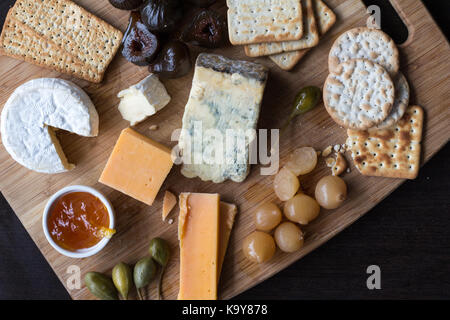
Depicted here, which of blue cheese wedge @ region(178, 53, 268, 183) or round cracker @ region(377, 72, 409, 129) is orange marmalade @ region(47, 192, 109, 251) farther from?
round cracker @ region(377, 72, 409, 129)

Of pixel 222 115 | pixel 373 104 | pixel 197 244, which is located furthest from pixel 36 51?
pixel 373 104

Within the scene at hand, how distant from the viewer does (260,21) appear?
1.97 metres

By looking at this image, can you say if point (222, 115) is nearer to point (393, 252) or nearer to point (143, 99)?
point (143, 99)

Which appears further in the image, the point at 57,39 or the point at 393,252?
the point at 393,252

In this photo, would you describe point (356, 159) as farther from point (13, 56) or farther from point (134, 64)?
point (13, 56)

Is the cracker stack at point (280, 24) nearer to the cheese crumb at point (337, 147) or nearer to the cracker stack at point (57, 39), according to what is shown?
the cheese crumb at point (337, 147)

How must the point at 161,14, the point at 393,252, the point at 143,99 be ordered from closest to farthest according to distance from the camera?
the point at 161,14, the point at 143,99, the point at 393,252

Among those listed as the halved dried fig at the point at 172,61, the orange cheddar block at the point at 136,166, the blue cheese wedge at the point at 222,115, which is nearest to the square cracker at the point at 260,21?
the blue cheese wedge at the point at 222,115

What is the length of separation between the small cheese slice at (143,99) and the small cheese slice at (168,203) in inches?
16.4

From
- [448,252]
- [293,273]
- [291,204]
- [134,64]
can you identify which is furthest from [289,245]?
[134,64]

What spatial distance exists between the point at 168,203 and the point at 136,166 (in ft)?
0.84

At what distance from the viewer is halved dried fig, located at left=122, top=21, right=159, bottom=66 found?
1.92m
